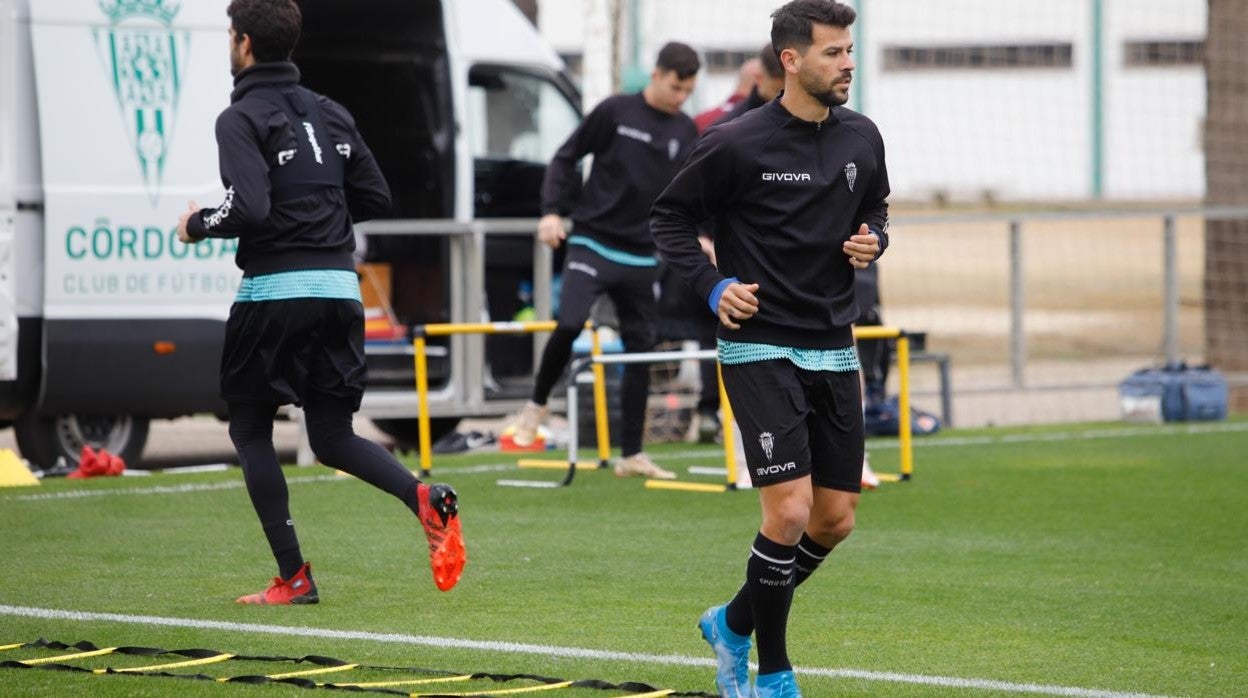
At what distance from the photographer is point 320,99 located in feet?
23.0

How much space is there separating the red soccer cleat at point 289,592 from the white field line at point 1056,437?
5.04 m

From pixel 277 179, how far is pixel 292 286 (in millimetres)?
353

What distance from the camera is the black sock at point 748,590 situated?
17.9 ft

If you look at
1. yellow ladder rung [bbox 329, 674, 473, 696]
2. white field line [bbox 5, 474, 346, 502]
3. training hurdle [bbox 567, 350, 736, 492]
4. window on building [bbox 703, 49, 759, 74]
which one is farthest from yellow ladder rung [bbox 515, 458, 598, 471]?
window on building [bbox 703, 49, 759, 74]

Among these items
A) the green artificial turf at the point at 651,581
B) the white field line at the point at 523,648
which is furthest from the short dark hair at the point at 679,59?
the white field line at the point at 523,648

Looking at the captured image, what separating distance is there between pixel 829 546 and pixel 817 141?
1106mm

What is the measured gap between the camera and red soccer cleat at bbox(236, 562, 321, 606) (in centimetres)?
690

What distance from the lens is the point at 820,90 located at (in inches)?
214

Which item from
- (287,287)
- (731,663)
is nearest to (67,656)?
(287,287)

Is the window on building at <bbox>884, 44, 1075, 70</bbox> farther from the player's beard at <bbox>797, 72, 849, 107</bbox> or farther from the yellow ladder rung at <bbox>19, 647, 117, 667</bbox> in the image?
the yellow ladder rung at <bbox>19, 647, 117, 667</bbox>

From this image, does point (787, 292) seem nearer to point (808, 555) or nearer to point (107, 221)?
point (808, 555)

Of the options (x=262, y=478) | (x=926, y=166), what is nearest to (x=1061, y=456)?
(x=262, y=478)

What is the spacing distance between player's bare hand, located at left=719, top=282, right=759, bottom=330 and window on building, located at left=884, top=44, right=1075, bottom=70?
47.8ft

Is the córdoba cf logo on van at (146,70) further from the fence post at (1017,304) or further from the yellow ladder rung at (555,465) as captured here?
the fence post at (1017,304)
